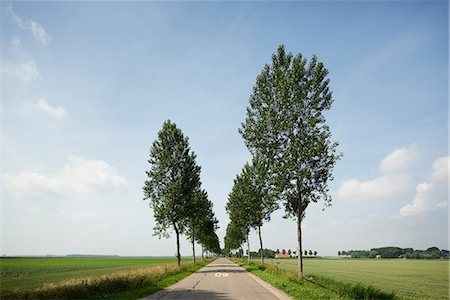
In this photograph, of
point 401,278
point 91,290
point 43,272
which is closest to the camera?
point 91,290

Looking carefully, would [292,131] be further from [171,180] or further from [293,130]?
[171,180]

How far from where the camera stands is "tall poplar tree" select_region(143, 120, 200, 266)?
42.2 metres

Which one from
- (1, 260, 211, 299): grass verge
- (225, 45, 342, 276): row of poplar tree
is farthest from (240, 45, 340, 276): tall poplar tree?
(1, 260, 211, 299): grass verge

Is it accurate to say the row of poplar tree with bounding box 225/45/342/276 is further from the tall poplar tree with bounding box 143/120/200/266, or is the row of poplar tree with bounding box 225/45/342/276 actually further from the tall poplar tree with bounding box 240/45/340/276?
the tall poplar tree with bounding box 143/120/200/266

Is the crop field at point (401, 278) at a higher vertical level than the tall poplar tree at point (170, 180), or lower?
lower

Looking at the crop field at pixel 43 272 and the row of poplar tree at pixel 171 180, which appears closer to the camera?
the crop field at pixel 43 272

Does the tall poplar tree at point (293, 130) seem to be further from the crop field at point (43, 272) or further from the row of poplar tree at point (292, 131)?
the crop field at point (43, 272)

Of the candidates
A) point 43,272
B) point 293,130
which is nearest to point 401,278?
point 293,130

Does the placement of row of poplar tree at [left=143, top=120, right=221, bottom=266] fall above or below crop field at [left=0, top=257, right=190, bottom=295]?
above

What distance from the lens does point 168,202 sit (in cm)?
4212

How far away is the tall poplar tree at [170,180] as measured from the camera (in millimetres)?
42188

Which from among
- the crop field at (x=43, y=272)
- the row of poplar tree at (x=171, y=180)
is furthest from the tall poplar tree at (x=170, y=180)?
→ the crop field at (x=43, y=272)

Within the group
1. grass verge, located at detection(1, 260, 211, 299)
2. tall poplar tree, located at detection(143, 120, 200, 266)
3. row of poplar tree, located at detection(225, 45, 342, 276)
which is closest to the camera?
grass verge, located at detection(1, 260, 211, 299)

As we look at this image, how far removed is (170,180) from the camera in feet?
143
